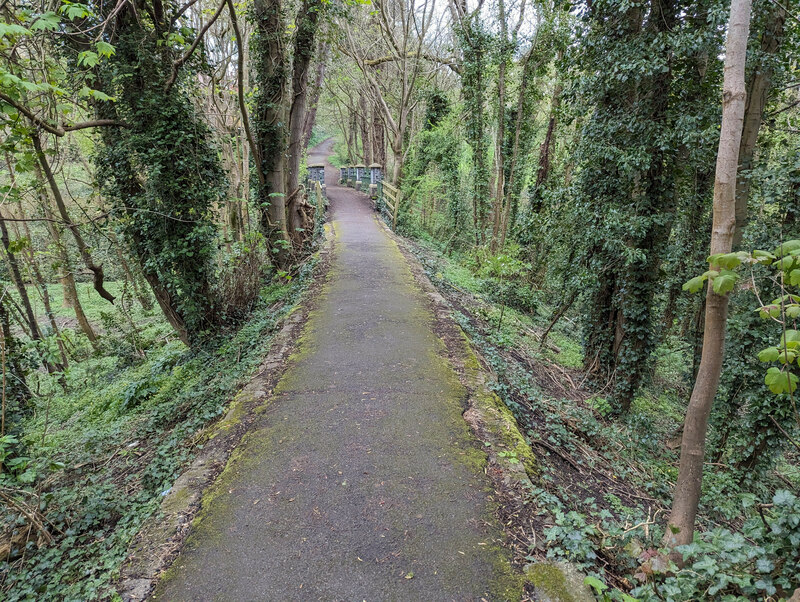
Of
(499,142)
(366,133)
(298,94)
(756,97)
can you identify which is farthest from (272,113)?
(366,133)

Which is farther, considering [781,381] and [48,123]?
[48,123]

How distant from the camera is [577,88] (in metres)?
6.65

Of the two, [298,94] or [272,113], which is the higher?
[298,94]

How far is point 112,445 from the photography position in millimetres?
4785

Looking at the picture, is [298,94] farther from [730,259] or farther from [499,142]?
[730,259]

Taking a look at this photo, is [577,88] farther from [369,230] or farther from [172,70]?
[369,230]

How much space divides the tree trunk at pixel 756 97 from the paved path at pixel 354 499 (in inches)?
185

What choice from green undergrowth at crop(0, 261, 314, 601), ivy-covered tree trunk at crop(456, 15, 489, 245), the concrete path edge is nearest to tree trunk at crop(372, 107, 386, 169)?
ivy-covered tree trunk at crop(456, 15, 489, 245)

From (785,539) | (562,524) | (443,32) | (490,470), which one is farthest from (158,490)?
(443,32)

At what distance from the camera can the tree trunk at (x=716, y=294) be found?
213 centimetres

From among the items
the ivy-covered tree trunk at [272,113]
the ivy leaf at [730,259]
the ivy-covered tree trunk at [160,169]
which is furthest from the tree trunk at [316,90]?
the ivy leaf at [730,259]

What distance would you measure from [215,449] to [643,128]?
6.65 meters

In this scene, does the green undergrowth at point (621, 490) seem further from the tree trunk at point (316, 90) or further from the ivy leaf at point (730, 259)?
the tree trunk at point (316, 90)

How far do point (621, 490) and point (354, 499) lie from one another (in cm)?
284
